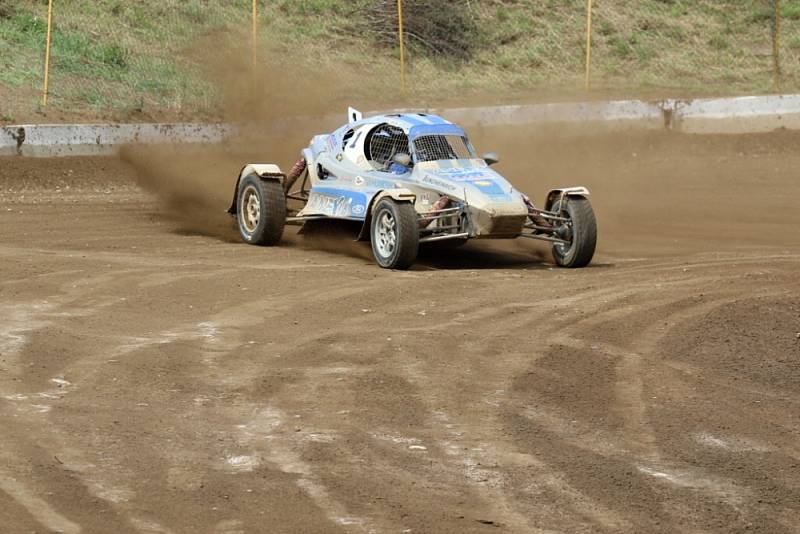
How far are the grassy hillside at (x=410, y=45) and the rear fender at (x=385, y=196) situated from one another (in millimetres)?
9685

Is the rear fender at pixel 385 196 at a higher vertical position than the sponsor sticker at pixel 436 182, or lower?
lower

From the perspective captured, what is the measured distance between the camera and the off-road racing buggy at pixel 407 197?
1345 centimetres

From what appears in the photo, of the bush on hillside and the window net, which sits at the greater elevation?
the bush on hillside

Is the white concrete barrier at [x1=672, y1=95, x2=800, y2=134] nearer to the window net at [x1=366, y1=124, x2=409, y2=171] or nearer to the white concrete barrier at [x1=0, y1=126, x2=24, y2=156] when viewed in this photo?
the window net at [x1=366, y1=124, x2=409, y2=171]

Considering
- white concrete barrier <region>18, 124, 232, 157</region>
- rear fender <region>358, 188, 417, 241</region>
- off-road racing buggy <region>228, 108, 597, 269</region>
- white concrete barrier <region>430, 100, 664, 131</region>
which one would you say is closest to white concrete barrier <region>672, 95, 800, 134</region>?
white concrete barrier <region>430, 100, 664, 131</region>

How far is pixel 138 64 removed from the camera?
2489 centimetres

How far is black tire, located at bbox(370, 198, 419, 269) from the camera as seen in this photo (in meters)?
13.2

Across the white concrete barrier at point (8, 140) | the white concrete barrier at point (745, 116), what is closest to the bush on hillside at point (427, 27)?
the white concrete barrier at point (745, 116)

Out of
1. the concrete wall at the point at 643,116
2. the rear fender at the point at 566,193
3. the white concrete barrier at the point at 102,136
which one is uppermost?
the concrete wall at the point at 643,116

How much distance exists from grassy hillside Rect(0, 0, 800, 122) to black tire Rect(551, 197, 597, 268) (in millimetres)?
10920

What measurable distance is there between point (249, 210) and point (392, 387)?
23.8 ft

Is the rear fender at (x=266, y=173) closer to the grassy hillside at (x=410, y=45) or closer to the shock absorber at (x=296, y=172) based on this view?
the shock absorber at (x=296, y=172)

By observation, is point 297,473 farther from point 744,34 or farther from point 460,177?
point 744,34

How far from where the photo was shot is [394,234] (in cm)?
1341
